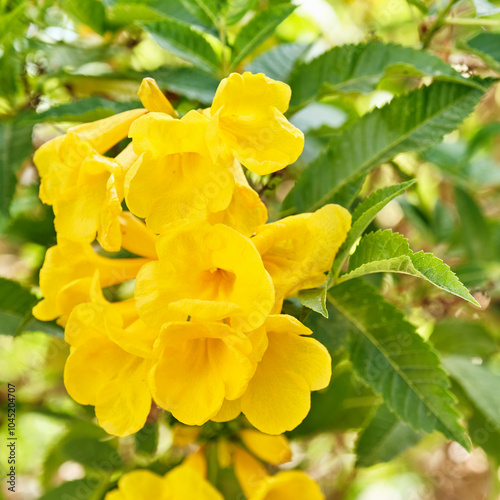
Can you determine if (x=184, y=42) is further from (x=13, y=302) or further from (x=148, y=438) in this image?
(x=148, y=438)

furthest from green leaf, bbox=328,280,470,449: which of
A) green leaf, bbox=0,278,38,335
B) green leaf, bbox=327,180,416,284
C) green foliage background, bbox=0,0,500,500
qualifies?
green leaf, bbox=0,278,38,335

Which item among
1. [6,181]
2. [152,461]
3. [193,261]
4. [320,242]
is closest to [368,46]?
[320,242]

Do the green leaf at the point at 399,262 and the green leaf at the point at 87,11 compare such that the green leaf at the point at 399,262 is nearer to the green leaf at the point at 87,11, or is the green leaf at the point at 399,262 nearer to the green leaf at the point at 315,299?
the green leaf at the point at 315,299

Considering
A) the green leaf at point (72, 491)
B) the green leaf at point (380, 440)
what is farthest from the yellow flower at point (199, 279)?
the green leaf at point (72, 491)

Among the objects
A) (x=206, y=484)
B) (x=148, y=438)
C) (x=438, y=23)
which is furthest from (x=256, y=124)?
(x=148, y=438)

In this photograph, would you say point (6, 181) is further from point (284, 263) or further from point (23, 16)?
point (284, 263)

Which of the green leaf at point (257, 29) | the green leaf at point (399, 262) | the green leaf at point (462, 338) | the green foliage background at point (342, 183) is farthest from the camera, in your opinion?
the green leaf at point (462, 338)
